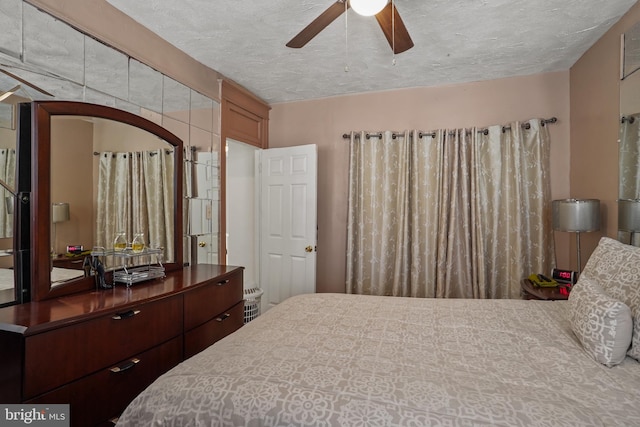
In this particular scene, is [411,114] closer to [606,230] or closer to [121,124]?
[606,230]

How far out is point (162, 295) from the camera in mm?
1755

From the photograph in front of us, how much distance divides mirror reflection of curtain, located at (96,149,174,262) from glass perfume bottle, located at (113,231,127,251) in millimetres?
24

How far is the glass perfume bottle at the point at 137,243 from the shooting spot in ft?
6.92

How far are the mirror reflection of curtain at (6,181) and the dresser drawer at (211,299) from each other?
0.88 metres

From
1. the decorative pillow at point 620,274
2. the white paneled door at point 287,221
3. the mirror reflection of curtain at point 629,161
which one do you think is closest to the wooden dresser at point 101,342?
the white paneled door at point 287,221

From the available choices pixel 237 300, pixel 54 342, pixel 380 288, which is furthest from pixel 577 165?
pixel 54 342

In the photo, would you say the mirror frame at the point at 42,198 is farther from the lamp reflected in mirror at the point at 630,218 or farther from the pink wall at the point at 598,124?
the pink wall at the point at 598,124

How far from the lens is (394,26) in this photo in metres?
1.80

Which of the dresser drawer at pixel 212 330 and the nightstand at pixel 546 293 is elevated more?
the nightstand at pixel 546 293

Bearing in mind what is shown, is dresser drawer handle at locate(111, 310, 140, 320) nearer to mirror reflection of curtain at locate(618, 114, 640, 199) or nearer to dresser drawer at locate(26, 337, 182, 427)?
dresser drawer at locate(26, 337, 182, 427)

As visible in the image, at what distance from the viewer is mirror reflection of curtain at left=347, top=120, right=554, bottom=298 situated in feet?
10.1

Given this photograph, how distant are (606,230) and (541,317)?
3.96 feet

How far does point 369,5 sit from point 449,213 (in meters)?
2.26

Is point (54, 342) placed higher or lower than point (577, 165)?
lower
